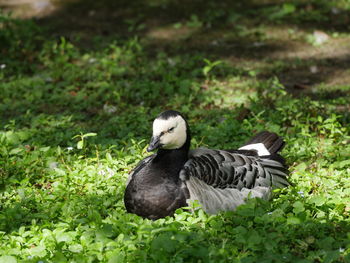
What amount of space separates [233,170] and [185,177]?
483 mm

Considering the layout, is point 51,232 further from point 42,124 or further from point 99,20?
point 99,20

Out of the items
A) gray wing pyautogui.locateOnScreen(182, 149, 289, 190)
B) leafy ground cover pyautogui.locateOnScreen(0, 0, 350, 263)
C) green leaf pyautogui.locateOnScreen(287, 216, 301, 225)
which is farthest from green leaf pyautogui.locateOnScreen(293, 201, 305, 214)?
gray wing pyautogui.locateOnScreen(182, 149, 289, 190)

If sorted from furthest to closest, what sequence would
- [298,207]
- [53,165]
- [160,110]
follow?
[160,110], [53,165], [298,207]

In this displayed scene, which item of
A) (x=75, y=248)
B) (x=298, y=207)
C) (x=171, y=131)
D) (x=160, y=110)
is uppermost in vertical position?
(x=171, y=131)

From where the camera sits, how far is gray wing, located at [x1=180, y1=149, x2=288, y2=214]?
15.1 feet

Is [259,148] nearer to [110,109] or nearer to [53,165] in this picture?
[53,165]

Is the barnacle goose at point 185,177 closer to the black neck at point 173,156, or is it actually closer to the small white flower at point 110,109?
the black neck at point 173,156

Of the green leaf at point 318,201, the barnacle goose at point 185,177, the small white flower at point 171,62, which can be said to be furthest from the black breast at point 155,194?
the small white flower at point 171,62

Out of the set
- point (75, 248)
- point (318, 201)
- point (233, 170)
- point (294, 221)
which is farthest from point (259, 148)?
point (75, 248)

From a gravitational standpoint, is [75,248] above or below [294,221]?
above

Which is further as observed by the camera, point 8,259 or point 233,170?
point 233,170

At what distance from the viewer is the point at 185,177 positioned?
464 centimetres

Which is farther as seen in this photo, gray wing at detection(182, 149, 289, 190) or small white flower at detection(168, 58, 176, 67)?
small white flower at detection(168, 58, 176, 67)

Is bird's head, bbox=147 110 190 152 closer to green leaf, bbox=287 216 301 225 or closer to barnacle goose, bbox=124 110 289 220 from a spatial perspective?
barnacle goose, bbox=124 110 289 220
